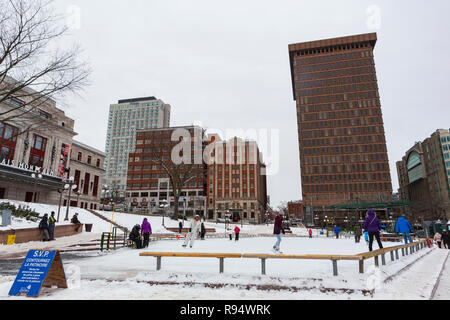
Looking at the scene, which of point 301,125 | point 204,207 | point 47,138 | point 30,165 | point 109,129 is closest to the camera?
point 30,165

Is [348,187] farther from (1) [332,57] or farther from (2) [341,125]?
(1) [332,57]

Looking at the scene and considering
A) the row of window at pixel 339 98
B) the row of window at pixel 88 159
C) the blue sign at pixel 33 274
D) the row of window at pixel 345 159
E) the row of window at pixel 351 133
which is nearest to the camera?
the blue sign at pixel 33 274

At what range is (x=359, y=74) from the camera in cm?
10456

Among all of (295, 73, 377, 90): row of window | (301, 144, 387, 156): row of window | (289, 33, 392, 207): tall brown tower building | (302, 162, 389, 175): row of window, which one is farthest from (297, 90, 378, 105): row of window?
(302, 162, 389, 175): row of window

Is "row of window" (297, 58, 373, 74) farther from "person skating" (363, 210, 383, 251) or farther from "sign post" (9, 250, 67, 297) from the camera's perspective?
"sign post" (9, 250, 67, 297)

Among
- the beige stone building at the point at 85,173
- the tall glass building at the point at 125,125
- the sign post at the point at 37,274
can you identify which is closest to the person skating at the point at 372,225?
the sign post at the point at 37,274

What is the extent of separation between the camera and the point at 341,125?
99812 millimetres

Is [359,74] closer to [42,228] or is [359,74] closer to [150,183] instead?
[150,183]

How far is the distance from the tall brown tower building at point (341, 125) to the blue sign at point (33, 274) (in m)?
95.3

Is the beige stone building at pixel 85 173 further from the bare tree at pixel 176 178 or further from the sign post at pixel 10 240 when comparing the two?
the sign post at pixel 10 240

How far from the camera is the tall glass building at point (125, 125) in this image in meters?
165

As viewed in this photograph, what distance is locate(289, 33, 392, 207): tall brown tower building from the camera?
9344 centimetres
